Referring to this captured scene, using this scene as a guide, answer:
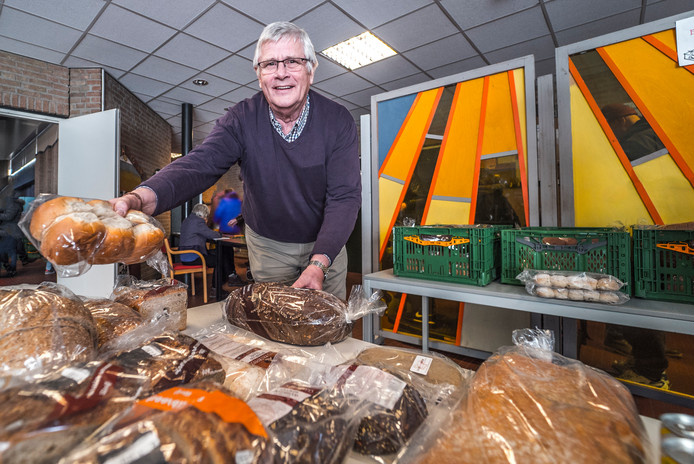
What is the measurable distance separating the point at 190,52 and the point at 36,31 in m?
1.65

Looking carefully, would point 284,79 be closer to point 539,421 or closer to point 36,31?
point 539,421

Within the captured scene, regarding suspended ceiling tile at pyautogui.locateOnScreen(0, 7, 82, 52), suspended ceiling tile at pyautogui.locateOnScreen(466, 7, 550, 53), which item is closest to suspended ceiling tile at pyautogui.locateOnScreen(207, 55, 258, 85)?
suspended ceiling tile at pyautogui.locateOnScreen(0, 7, 82, 52)

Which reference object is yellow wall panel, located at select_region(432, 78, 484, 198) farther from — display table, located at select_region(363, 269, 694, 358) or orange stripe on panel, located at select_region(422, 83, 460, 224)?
display table, located at select_region(363, 269, 694, 358)

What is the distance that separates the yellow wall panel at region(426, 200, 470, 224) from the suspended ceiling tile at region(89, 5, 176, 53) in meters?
3.75

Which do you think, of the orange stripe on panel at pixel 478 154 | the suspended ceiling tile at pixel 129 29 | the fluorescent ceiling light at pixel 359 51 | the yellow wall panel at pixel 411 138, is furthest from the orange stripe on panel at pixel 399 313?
the suspended ceiling tile at pixel 129 29

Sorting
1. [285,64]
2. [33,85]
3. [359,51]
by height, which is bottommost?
[285,64]

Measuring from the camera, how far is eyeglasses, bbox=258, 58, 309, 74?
3.98 feet

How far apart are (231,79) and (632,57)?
5031 millimetres

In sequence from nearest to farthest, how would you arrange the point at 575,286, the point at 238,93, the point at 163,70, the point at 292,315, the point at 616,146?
the point at 292,315
the point at 575,286
the point at 616,146
the point at 163,70
the point at 238,93

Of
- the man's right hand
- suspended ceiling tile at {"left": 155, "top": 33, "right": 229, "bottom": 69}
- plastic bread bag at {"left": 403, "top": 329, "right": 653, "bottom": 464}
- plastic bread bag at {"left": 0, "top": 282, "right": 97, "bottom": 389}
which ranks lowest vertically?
plastic bread bag at {"left": 403, "top": 329, "right": 653, "bottom": 464}

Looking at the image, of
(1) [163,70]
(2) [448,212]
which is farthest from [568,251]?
(1) [163,70]

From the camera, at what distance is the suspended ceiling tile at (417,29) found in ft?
11.7

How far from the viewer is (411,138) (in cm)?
256

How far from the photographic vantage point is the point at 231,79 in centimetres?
509
